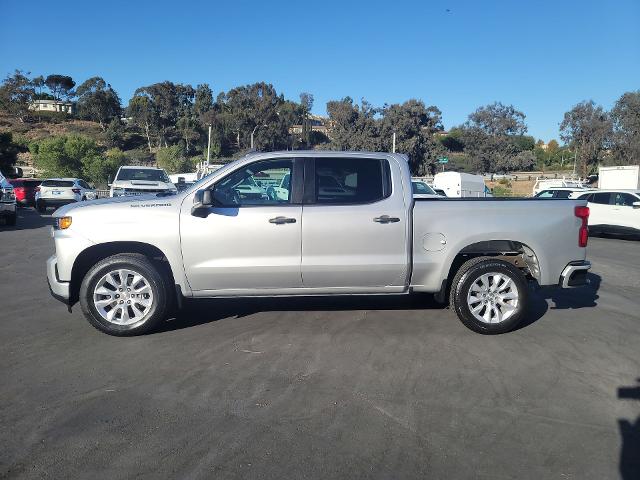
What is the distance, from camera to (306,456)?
3.44 m

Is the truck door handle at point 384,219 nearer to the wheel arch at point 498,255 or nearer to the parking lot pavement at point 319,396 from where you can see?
the wheel arch at point 498,255

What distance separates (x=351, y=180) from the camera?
6047mm

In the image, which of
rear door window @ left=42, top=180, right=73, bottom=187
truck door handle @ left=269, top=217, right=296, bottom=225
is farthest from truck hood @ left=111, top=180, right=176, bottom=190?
truck door handle @ left=269, top=217, right=296, bottom=225

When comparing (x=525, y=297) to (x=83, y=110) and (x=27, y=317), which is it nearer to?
(x=27, y=317)

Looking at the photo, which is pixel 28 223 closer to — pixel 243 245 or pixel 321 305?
pixel 321 305

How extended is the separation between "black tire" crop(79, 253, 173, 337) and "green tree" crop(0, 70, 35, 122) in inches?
3790

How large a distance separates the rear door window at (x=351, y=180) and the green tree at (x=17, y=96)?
9698cm

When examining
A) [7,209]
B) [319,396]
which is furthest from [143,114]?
[319,396]

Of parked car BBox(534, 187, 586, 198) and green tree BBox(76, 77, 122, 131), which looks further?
green tree BBox(76, 77, 122, 131)

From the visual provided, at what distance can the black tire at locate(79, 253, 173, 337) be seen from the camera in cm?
570

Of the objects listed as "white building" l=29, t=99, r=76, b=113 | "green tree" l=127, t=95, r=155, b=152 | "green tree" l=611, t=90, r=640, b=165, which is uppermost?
"white building" l=29, t=99, r=76, b=113

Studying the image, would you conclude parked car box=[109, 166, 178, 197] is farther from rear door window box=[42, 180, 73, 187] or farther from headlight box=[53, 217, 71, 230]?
headlight box=[53, 217, 71, 230]

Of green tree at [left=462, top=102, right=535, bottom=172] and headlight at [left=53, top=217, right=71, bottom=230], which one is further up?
green tree at [left=462, top=102, right=535, bottom=172]

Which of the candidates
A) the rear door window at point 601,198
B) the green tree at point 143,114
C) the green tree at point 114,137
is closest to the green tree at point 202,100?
the green tree at point 143,114
